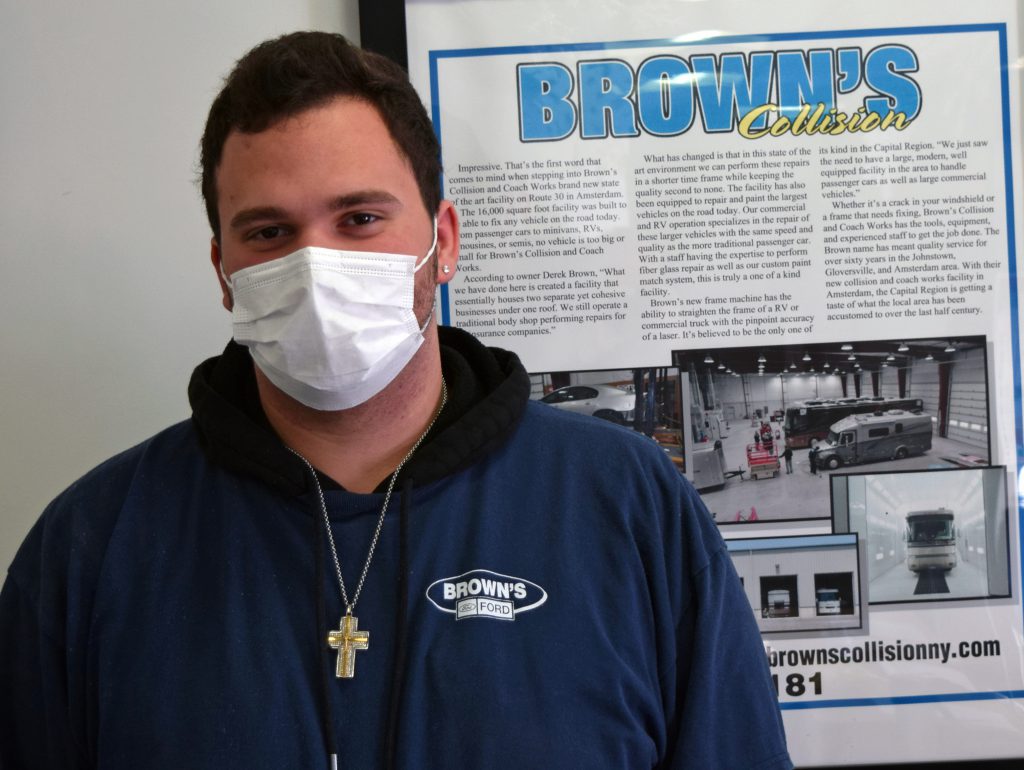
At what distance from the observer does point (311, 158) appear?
34.9 inches

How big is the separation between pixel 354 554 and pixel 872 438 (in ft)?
2.35

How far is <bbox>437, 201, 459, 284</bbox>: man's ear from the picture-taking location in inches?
39.1

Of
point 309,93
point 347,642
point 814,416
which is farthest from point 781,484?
point 309,93

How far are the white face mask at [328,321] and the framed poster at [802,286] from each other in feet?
1.12

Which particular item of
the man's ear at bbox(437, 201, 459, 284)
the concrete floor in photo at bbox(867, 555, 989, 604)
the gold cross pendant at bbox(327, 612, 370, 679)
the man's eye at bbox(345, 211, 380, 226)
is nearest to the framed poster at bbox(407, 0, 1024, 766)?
the concrete floor in photo at bbox(867, 555, 989, 604)

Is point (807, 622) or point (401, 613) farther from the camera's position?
point (807, 622)

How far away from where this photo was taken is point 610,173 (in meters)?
1.23

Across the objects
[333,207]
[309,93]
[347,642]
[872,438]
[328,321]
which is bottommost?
[347,642]

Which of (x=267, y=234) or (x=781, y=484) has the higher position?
(x=267, y=234)

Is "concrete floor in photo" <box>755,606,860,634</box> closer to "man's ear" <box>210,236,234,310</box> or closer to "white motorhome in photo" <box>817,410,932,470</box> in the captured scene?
"white motorhome in photo" <box>817,410,932,470</box>

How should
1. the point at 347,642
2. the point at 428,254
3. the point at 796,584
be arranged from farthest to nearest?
the point at 796,584 < the point at 428,254 < the point at 347,642

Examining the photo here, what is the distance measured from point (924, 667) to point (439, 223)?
839mm

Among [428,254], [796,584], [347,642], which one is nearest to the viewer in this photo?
[347,642]

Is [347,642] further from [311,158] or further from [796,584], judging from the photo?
[796,584]
